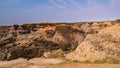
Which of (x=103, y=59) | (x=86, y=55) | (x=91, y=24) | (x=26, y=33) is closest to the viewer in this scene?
(x=103, y=59)

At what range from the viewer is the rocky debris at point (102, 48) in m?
25.5

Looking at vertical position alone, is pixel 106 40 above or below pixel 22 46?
above

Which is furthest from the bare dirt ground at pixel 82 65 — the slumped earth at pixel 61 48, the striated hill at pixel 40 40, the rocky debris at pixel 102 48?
the striated hill at pixel 40 40

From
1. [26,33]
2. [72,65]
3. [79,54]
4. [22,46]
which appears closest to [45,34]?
[26,33]

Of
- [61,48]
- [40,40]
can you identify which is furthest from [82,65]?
[40,40]

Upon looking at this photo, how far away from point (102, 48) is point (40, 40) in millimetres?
28427

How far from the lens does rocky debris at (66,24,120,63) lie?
2545 cm

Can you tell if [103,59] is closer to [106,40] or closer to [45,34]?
[106,40]

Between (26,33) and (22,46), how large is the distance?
57.5 ft

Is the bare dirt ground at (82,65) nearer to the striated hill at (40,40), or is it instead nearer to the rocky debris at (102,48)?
the rocky debris at (102,48)

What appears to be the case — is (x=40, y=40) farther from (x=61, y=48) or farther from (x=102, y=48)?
(x=102, y=48)

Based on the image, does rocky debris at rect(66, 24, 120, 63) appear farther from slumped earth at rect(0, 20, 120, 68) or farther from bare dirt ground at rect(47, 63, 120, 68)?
bare dirt ground at rect(47, 63, 120, 68)

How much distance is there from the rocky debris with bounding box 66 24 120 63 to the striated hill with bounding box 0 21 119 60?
93 cm

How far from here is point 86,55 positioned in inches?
1069
